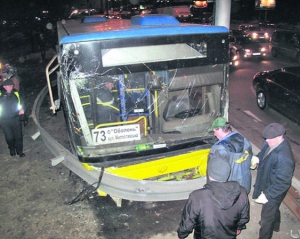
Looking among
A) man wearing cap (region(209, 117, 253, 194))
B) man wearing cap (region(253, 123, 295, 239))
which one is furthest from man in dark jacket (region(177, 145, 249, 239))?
man wearing cap (region(253, 123, 295, 239))

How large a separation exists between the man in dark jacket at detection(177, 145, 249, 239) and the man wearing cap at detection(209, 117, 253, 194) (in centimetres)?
81

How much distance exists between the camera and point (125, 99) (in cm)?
443

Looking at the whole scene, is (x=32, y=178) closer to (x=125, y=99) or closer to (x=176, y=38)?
(x=125, y=99)

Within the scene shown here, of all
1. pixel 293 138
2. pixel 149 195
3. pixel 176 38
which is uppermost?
pixel 176 38

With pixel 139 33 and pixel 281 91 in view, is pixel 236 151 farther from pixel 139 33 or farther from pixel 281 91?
pixel 281 91

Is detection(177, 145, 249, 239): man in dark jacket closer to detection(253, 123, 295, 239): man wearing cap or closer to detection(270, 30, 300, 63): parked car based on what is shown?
detection(253, 123, 295, 239): man wearing cap

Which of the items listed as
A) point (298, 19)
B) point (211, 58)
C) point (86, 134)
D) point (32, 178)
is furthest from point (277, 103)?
point (298, 19)

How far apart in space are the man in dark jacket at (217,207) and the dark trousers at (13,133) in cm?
522

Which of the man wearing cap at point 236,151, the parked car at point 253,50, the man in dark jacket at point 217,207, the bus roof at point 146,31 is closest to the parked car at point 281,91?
the bus roof at point 146,31

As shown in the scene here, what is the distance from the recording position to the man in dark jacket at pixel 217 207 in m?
2.68

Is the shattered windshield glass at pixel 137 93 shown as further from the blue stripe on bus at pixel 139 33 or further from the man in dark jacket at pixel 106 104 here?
the blue stripe on bus at pixel 139 33

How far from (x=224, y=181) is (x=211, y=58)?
91.3 inches

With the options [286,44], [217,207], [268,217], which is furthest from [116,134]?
[286,44]

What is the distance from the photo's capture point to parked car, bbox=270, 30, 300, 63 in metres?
15.7
